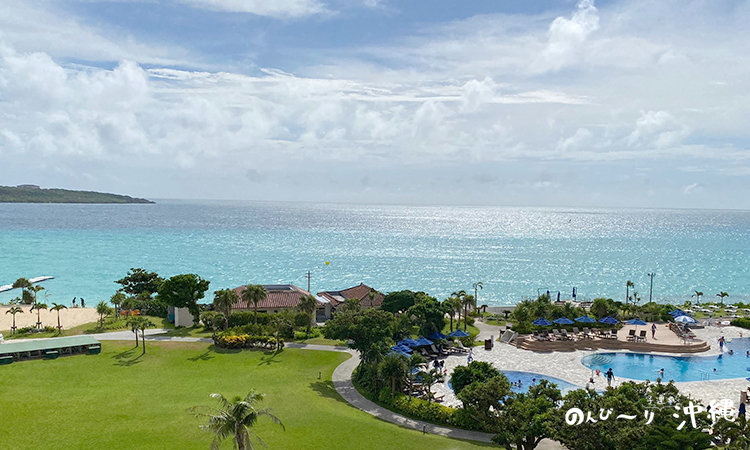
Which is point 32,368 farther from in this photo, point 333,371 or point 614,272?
point 614,272

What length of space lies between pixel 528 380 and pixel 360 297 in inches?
1217

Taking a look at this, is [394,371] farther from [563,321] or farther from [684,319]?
[684,319]

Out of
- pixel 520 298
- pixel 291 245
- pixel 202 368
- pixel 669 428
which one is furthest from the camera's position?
pixel 291 245

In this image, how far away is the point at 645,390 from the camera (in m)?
26.0

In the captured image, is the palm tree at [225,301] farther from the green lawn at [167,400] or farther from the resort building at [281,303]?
the green lawn at [167,400]

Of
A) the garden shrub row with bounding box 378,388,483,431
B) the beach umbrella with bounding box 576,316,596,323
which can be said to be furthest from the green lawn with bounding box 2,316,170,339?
the beach umbrella with bounding box 576,316,596,323

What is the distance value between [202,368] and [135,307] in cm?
2807

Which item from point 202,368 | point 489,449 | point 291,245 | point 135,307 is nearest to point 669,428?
point 489,449

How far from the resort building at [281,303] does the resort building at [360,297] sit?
1355 millimetres

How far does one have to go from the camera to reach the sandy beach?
185ft

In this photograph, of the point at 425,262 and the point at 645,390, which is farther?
the point at 425,262

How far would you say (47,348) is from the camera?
141 ft

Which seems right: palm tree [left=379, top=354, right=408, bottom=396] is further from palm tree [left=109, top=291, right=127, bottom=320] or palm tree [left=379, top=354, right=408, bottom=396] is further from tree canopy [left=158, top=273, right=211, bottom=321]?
palm tree [left=109, top=291, right=127, bottom=320]

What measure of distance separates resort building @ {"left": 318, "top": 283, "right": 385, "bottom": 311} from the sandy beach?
28.8 m
